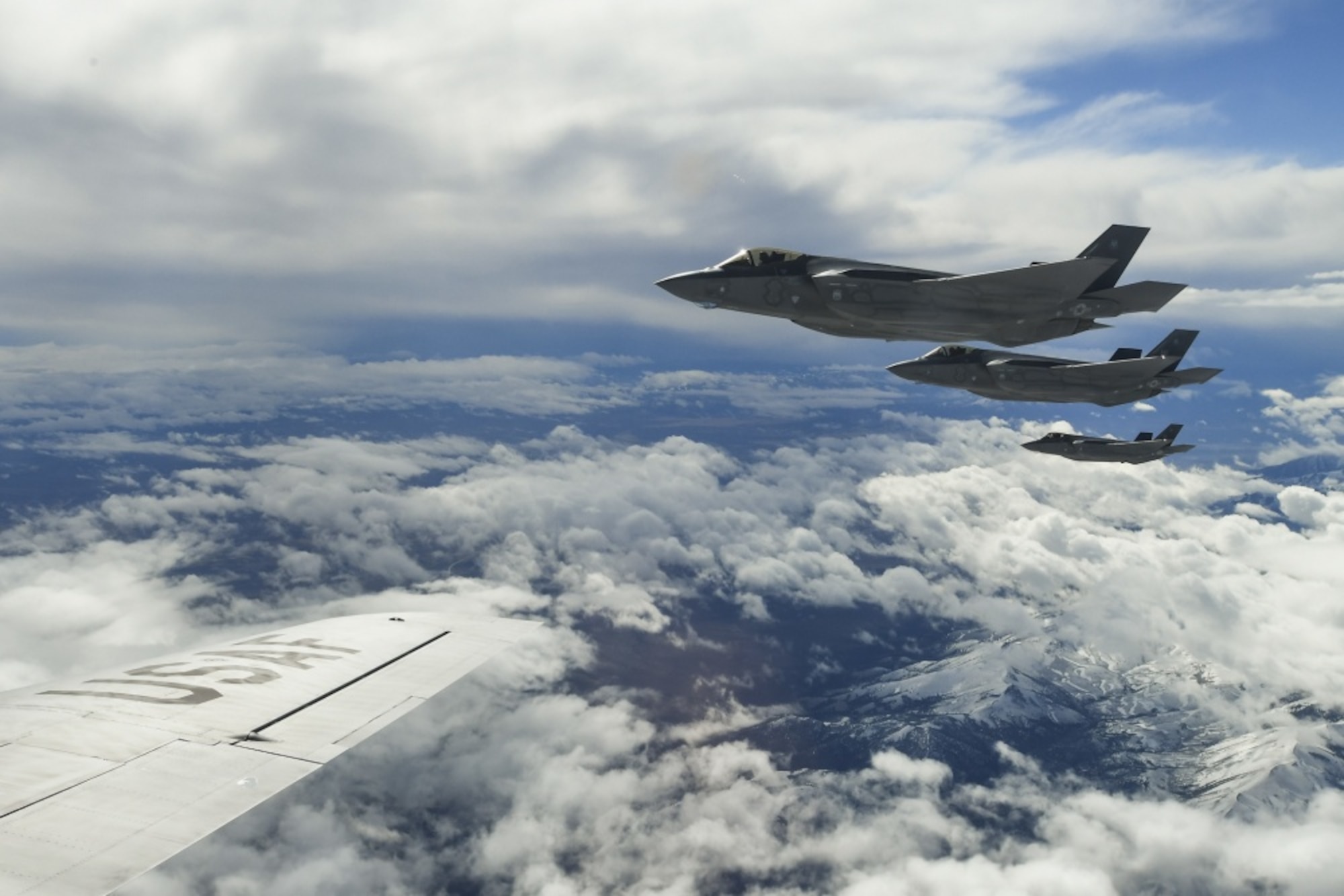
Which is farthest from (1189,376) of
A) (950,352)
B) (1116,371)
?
(950,352)

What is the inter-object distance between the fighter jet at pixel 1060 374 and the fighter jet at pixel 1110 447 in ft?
11.2

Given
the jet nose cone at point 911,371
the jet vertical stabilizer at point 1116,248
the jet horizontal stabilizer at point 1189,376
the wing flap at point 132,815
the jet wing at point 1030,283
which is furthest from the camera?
the jet nose cone at point 911,371

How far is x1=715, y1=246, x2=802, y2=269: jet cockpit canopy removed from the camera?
32.5m

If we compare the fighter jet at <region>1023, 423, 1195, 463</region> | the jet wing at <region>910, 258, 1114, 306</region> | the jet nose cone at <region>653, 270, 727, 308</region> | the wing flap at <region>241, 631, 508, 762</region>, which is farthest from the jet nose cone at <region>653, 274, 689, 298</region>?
the fighter jet at <region>1023, 423, 1195, 463</region>

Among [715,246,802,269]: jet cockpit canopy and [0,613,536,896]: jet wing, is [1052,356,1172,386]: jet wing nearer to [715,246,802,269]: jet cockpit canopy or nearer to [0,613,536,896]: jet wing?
[715,246,802,269]: jet cockpit canopy

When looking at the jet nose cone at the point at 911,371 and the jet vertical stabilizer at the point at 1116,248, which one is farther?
the jet nose cone at the point at 911,371

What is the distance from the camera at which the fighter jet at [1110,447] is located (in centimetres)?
4344

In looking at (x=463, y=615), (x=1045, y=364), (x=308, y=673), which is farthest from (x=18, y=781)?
(x=1045, y=364)

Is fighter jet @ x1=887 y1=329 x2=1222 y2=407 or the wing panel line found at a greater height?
fighter jet @ x1=887 y1=329 x2=1222 y2=407

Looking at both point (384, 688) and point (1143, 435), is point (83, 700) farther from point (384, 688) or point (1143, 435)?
point (1143, 435)

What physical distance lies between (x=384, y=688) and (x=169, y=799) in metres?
7.01

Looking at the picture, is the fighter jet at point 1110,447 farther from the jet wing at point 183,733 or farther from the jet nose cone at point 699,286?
the jet wing at point 183,733

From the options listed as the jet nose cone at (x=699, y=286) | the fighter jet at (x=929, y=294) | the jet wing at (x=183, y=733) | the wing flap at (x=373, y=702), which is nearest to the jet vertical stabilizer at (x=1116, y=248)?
the fighter jet at (x=929, y=294)

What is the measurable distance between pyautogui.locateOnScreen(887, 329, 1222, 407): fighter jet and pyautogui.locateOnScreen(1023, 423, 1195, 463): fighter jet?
341 cm
